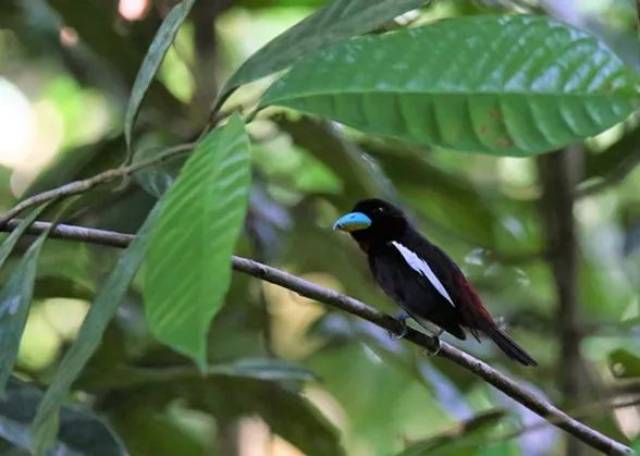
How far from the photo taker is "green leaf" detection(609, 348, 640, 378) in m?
0.96

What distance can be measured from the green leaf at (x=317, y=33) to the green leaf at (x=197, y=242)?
137mm

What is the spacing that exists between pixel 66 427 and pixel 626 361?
1.42ft

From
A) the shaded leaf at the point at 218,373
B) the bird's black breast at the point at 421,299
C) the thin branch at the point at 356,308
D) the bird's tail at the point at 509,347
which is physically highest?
the thin branch at the point at 356,308

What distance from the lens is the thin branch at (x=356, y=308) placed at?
2.28ft

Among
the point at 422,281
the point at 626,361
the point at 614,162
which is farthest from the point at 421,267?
the point at 614,162

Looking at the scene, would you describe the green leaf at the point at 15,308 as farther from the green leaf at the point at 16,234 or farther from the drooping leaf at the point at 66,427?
the drooping leaf at the point at 66,427

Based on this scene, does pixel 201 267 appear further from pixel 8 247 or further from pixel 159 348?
pixel 159 348

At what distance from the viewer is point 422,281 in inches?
41.1

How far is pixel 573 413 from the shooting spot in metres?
0.83

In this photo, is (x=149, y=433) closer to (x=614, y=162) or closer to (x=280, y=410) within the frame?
(x=280, y=410)

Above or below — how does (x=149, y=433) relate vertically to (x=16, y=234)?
below

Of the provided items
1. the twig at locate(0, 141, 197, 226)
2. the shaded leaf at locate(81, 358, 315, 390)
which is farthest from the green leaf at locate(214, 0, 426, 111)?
the shaded leaf at locate(81, 358, 315, 390)

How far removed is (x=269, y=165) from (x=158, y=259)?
4.62 ft

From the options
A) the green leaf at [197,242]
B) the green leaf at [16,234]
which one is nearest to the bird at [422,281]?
the green leaf at [16,234]
